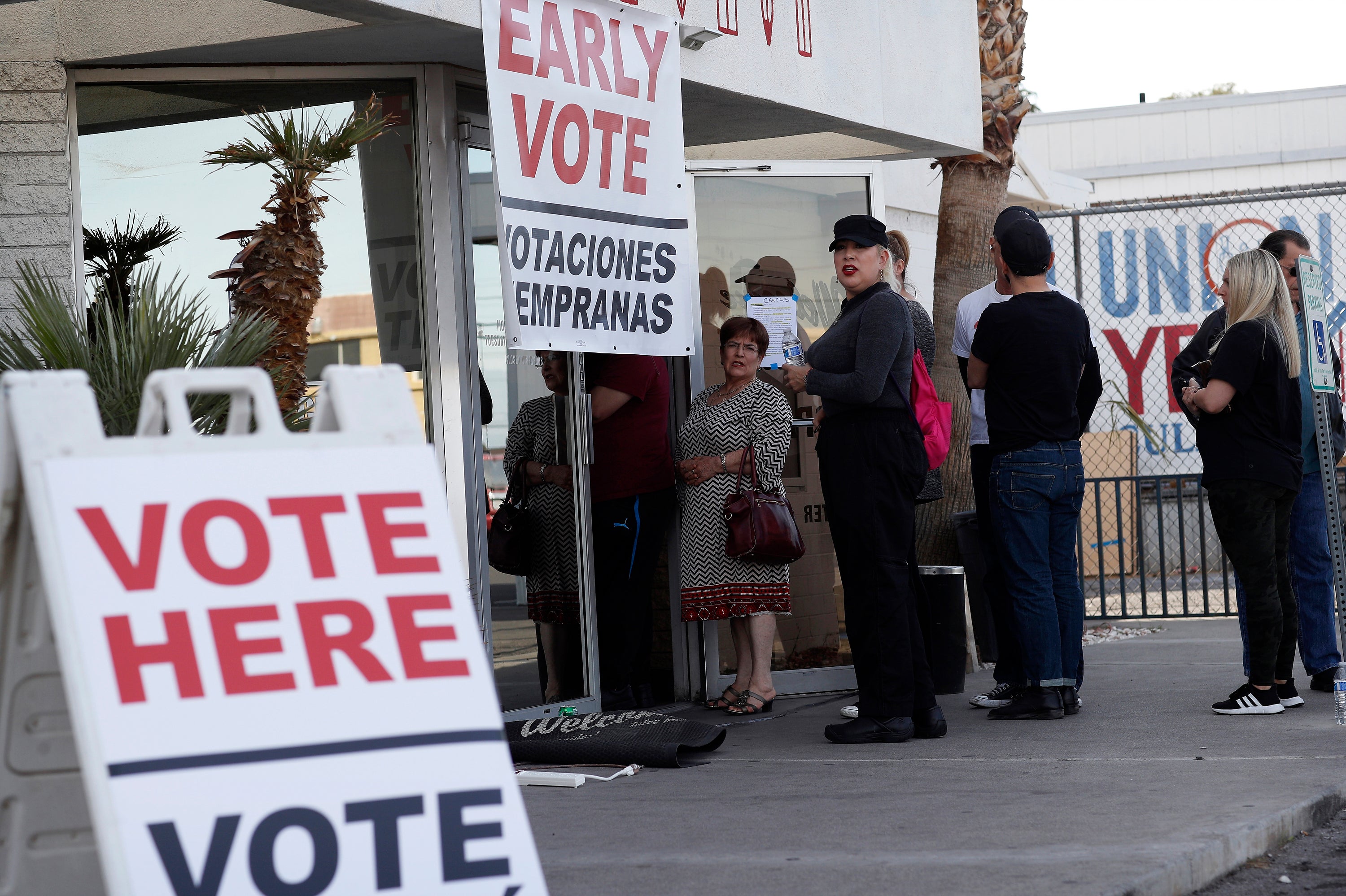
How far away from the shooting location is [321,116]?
588 centimetres

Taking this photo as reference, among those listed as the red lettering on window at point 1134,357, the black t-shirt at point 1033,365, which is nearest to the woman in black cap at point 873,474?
the black t-shirt at point 1033,365

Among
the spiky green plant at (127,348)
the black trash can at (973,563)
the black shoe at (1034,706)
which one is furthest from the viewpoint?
the black trash can at (973,563)

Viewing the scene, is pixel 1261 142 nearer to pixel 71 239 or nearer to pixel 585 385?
pixel 585 385

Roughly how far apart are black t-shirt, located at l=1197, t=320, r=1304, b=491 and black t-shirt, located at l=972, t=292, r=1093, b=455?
58 centimetres

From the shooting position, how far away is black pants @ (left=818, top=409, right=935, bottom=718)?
5629 mm

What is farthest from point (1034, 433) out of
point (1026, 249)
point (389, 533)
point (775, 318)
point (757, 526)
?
point (389, 533)

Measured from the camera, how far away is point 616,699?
6.82 metres

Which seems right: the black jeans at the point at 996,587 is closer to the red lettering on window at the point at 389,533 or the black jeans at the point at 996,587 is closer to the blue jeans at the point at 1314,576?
the blue jeans at the point at 1314,576

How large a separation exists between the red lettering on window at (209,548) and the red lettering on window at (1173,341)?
1270cm

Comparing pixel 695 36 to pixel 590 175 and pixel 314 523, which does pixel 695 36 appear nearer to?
pixel 590 175

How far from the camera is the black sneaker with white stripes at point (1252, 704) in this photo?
→ 241 inches

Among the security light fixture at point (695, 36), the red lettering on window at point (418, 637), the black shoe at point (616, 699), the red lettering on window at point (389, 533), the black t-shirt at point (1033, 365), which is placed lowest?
the black shoe at point (616, 699)

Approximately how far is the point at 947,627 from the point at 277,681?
530 centimetres

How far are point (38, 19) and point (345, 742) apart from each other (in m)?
3.95
